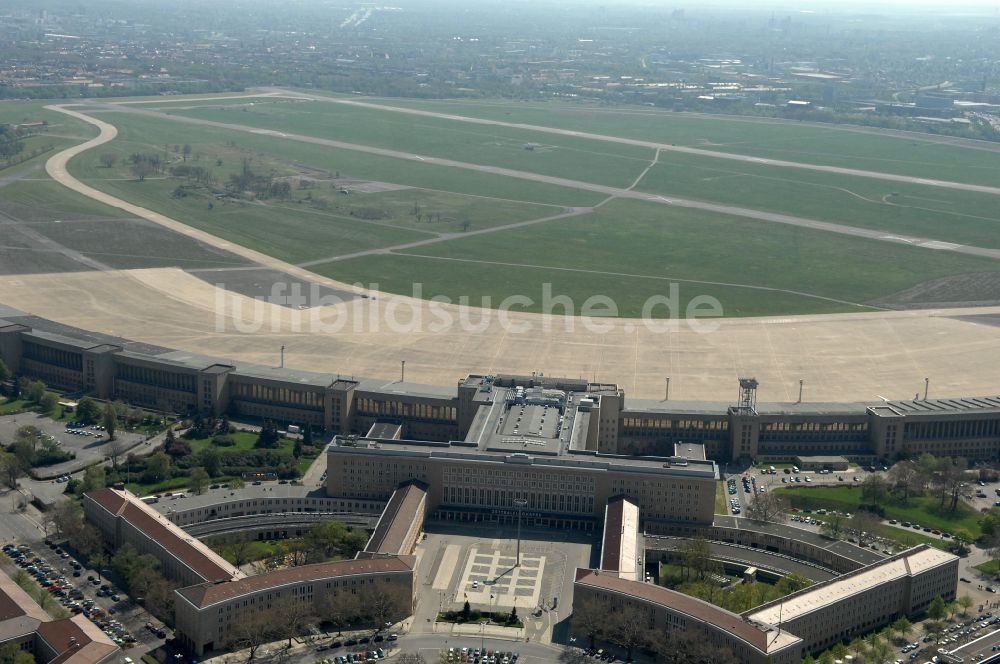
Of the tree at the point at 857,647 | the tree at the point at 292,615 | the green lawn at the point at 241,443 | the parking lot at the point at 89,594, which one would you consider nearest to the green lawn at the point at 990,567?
the tree at the point at 857,647

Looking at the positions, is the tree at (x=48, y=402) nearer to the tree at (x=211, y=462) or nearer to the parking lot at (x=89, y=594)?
the tree at (x=211, y=462)

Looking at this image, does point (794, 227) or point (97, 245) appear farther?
point (794, 227)

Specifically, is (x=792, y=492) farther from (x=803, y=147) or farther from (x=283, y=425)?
(x=803, y=147)

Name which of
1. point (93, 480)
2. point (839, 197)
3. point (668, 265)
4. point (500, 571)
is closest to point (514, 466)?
point (500, 571)

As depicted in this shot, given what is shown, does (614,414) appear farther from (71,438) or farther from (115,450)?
(71,438)

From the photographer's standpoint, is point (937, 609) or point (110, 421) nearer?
point (937, 609)

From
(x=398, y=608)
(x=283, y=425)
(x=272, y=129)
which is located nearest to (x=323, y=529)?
(x=398, y=608)
